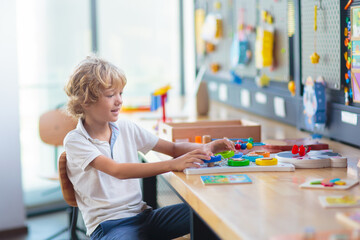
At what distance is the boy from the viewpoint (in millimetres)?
1520

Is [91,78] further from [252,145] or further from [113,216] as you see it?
[252,145]

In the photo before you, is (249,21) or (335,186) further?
(249,21)

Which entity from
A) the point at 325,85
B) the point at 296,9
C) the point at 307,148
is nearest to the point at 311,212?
the point at 307,148

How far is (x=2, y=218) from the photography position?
3055 mm

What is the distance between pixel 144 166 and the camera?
→ 149cm

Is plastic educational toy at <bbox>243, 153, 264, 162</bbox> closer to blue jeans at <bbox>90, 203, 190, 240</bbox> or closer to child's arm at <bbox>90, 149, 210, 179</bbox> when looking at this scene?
child's arm at <bbox>90, 149, 210, 179</bbox>

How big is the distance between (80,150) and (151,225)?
0.35 meters

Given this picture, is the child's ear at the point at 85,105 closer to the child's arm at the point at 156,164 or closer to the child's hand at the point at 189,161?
the child's arm at the point at 156,164

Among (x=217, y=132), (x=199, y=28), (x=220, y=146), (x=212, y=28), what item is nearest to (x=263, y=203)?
(x=220, y=146)

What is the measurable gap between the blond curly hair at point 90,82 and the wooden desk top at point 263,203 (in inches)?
14.1

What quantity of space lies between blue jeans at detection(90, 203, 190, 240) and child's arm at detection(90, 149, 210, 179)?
159mm

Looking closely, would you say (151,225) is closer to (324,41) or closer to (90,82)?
(90,82)

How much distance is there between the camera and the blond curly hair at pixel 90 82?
5.24 ft

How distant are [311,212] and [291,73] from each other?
1424 mm
